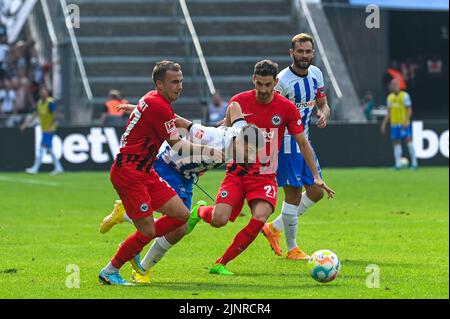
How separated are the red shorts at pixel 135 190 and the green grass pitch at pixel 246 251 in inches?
25.9

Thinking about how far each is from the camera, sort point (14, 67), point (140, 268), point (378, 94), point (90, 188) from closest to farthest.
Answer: point (140, 268)
point (90, 188)
point (14, 67)
point (378, 94)

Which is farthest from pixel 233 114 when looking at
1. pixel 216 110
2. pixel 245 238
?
pixel 216 110

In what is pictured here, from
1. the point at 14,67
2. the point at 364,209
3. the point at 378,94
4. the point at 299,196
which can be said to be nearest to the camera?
the point at 299,196

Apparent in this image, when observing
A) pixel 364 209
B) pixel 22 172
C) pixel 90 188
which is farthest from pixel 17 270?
pixel 22 172

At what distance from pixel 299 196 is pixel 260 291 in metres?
3.13

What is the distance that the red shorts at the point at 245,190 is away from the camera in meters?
11.4

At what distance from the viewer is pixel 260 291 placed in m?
10.1

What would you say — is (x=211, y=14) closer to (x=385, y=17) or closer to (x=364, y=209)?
(x=385, y=17)

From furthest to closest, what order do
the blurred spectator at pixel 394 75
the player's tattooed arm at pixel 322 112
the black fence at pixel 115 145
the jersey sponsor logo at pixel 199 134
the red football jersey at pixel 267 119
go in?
the blurred spectator at pixel 394 75 → the black fence at pixel 115 145 → the player's tattooed arm at pixel 322 112 → the red football jersey at pixel 267 119 → the jersey sponsor logo at pixel 199 134

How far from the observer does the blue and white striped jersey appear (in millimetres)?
12727

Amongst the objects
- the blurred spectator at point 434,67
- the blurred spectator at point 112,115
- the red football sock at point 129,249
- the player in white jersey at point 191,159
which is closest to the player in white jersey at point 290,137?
the player in white jersey at point 191,159

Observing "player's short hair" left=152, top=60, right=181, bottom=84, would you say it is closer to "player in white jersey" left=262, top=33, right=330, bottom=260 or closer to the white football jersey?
the white football jersey

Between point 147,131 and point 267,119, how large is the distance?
1643 mm

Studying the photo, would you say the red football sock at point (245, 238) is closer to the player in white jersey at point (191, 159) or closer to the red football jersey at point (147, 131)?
the player in white jersey at point (191, 159)
